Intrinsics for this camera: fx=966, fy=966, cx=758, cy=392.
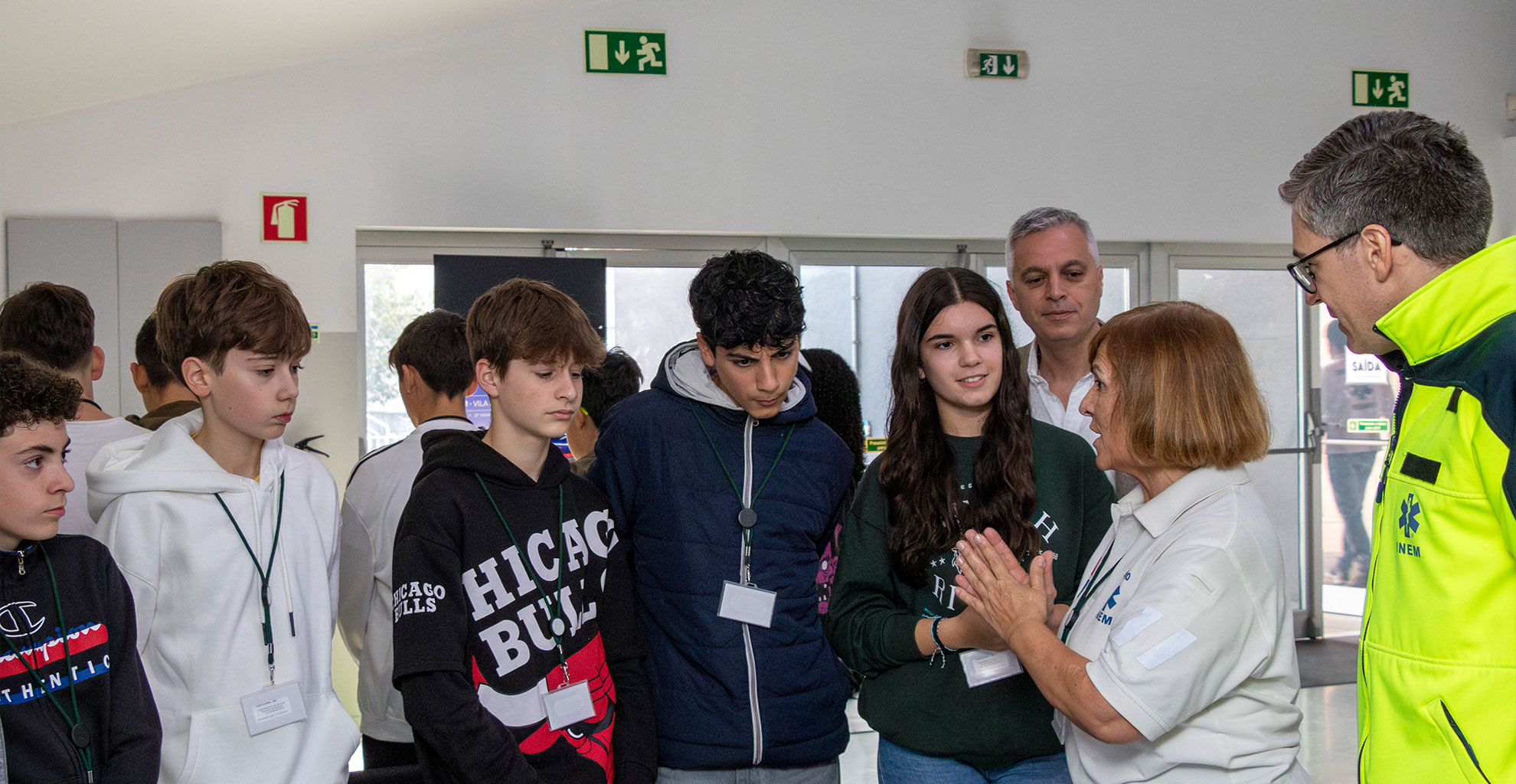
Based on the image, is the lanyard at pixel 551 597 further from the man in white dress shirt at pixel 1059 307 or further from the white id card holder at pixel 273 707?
the man in white dress shirt at pixel 1059 307

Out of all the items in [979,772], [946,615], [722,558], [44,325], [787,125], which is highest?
[787,125]

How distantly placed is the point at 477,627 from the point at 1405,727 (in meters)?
1.31

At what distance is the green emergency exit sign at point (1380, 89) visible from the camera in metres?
5.69

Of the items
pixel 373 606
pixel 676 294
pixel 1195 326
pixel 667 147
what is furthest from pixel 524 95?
pixel 1195 326

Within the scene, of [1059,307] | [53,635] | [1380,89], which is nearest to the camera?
[53,635]

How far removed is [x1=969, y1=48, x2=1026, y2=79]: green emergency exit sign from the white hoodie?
449 centimetres

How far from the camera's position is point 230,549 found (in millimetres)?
1663

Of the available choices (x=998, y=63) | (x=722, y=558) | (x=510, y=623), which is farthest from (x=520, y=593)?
(x=998, y=63)

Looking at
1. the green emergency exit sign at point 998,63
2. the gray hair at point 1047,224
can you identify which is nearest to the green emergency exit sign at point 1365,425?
the green emergency exit sign at point 998,63

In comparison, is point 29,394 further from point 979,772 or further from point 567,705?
point 979,772

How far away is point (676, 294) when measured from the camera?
5.23m

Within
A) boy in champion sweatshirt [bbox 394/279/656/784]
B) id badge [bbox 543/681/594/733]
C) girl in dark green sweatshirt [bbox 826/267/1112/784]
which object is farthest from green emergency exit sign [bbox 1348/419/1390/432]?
id badge [bbox 543/681/594/733]

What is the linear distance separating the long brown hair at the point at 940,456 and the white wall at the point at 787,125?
331 centimetres

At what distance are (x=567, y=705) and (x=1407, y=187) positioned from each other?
143 centimetres
